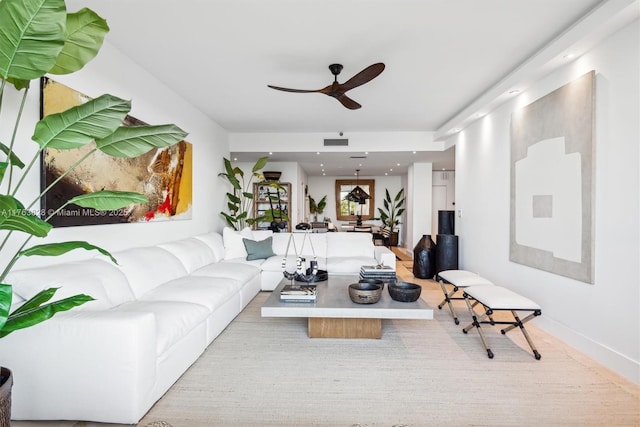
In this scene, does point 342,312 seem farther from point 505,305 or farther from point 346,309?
point 505,305

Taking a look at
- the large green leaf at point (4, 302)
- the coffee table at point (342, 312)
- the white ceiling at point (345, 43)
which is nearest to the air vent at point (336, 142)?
the white ceiling at point (345, 43)

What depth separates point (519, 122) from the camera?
3625mm

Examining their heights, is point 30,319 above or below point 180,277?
above

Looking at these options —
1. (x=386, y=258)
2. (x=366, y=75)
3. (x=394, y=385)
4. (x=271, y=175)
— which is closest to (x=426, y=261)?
(x=386, y=258)

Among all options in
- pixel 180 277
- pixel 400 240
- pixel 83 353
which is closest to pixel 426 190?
pixel 400 240

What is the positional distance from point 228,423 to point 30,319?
1.11m

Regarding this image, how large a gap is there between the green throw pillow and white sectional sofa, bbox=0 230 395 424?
1481 mm

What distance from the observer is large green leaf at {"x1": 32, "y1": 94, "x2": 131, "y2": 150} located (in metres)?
1.42

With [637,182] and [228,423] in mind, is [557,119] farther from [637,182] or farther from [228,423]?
[228,423]

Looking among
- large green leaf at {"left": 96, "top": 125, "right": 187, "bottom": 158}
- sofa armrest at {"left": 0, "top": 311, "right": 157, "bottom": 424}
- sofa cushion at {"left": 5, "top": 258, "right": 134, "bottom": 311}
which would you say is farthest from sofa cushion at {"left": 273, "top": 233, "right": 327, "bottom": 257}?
large green leaf at {"left": 96, "top": 125, "right": 187, "bottom": 158}

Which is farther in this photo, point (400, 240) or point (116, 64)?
point (400, 240)

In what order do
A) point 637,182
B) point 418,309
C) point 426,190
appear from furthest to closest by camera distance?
point 426,190, point 418,309, point 637,182

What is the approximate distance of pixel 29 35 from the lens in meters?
1.25

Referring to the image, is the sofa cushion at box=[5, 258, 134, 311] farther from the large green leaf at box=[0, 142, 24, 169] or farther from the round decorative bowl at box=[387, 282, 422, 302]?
the round decorative bowl at box=[387, 282, 422, 302]
